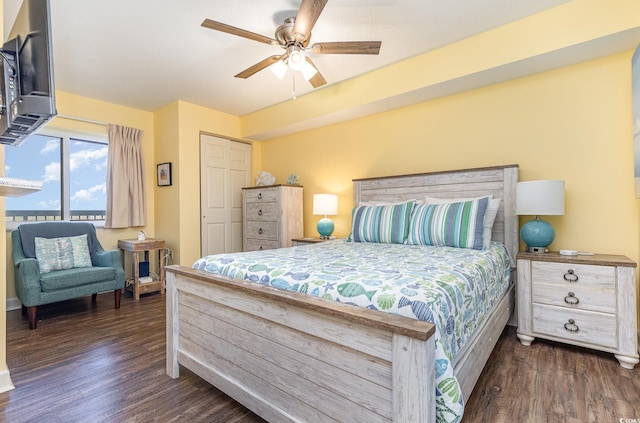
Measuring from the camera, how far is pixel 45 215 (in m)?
3.73

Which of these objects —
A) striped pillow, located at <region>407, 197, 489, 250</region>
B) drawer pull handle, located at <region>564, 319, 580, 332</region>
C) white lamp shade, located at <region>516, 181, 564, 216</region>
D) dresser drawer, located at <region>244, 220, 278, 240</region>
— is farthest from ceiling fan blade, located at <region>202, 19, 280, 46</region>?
drawer pull handle, located at <region>564, 319, 580, 332</region>

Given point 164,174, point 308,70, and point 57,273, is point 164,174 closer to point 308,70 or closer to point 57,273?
point 57,273

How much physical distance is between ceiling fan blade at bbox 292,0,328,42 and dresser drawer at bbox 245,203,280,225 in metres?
2.30

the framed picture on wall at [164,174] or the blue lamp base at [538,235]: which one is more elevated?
the framed picture on wall at [164,174]

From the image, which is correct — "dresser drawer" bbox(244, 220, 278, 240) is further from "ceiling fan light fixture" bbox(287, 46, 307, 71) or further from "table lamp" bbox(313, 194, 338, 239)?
"ceiling fan light fixture" bbox(287, 46, 307, 71)

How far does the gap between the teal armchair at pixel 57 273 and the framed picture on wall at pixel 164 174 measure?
39.4 inches

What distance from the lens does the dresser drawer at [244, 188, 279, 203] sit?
4113mm

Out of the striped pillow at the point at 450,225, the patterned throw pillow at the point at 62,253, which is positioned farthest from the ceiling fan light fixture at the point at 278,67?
the patterned throw pillow at the point at 62,253

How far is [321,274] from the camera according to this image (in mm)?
1512

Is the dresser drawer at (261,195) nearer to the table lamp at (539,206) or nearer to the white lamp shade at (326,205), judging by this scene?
the white lamp shade at (326,205)

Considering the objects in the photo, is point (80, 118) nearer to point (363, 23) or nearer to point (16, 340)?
point (16, 340)

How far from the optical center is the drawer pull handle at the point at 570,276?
218 cm

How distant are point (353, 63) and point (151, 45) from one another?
1.83m

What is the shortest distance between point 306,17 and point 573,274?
2495mm
